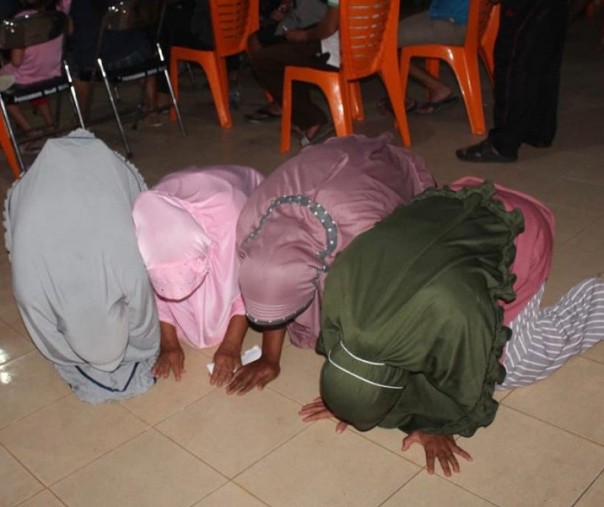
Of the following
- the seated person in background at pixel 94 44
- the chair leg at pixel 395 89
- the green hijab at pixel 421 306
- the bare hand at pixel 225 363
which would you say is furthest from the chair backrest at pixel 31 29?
the green hijab at pixel 421 306

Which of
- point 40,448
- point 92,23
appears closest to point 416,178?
point 40,448

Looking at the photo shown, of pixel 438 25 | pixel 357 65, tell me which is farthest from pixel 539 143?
pixel 357 65

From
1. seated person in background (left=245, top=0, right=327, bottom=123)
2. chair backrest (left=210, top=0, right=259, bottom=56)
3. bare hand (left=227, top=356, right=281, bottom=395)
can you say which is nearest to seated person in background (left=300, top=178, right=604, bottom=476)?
bare hand (left=227, top=356, right=281, bottom=395)

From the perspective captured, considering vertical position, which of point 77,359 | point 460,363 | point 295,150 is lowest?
point 295,150

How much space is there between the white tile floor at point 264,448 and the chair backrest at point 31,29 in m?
1.76

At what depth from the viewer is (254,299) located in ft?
5.72

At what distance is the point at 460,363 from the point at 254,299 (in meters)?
0.49

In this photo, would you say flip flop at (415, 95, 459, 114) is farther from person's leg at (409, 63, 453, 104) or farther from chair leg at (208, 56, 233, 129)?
chair leg at (208, 56, 233, 129)

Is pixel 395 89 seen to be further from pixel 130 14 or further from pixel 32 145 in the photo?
pixel 32 145

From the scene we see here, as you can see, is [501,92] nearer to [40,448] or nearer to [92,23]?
[92,23]

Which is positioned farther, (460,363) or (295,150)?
(295,150)

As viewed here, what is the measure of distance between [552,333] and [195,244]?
993 mm

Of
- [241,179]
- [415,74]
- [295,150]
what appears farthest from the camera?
[415,74]

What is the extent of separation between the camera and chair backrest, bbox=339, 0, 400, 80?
3670 millimetres
